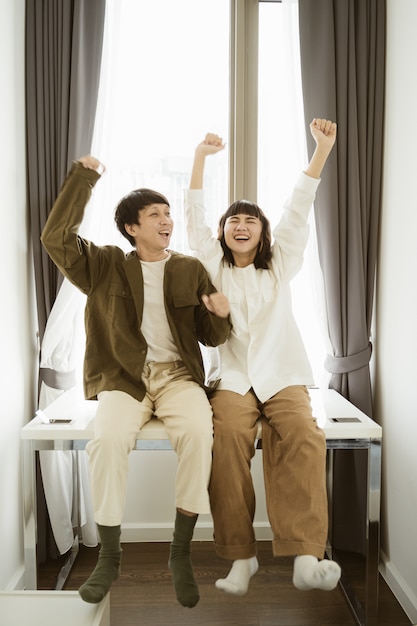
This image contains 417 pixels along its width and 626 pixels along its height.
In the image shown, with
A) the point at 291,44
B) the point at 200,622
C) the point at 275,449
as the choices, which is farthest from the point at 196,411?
the point at 291,44

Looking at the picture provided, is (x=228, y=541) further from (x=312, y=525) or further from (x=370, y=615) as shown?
(x=370, y=615)

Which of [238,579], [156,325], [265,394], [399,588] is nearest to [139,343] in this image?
[156,325]

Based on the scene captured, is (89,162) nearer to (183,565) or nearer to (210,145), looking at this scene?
(210,145)

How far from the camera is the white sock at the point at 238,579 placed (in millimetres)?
1503

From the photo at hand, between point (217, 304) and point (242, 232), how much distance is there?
0.32 m

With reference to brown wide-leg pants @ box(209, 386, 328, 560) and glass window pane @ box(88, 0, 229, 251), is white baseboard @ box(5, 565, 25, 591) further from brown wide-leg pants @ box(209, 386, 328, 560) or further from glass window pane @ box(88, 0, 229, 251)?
glass window pane @ box(88, 0, 229, 251)

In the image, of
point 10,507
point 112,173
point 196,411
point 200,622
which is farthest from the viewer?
point 112,173

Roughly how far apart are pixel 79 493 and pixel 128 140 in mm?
1479

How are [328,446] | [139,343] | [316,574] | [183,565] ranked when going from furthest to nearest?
[139,343]
[328,446]
[183,565]
[316,574]

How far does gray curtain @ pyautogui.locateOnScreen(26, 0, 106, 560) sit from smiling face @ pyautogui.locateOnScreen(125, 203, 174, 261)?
0.43 metres

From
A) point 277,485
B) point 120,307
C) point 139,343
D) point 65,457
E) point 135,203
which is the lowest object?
point 65,457

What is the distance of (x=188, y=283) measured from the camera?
1.88 metres

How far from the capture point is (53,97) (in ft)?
7.22

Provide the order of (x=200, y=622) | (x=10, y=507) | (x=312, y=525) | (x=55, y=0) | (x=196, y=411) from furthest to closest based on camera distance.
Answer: (x=55, y=0)
(x=10, y=507)
(x=200, y=622)
(x=196, y=411)
(x=312, y=525)
